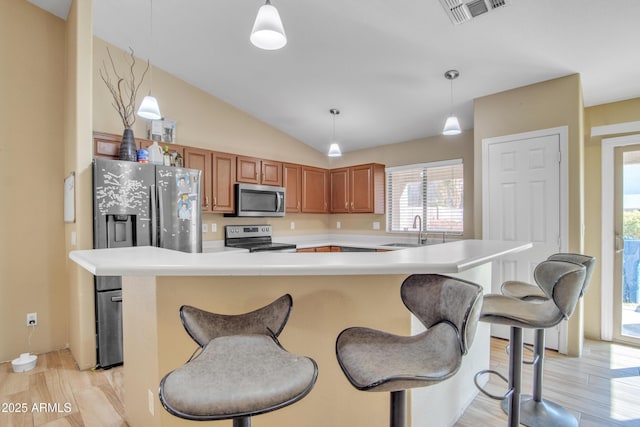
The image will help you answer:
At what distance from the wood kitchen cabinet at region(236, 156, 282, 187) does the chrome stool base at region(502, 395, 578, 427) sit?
11.2 ft

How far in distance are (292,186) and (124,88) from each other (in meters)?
2.30

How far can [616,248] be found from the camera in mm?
3180

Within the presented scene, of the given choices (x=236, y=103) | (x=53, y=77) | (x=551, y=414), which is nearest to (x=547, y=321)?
(x=551, y=414)

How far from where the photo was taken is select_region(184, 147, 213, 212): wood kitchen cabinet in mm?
3557

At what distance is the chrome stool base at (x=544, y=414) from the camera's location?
190 centimetres

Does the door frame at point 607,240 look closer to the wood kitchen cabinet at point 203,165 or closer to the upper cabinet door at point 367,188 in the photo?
the upper cabinet door at point 367,188

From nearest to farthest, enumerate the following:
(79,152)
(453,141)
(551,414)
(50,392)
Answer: (551,414), (50,392), (79,152), (453,141)

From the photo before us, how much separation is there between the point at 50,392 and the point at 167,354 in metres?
1.65

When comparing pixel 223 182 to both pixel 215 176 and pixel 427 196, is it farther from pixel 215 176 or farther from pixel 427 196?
pixel 427 196

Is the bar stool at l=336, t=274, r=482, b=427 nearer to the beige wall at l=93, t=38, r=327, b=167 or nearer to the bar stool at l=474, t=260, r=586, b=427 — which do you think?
the bar stool at l=474, t=260, r=586, b=427

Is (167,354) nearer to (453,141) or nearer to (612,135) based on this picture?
(453,141)

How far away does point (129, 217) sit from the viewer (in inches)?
108

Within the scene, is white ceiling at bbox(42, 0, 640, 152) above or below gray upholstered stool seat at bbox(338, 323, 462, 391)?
above


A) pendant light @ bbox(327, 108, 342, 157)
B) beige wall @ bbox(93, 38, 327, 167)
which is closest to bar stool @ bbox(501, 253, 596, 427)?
pendant light @ bbox(327, 108, 342, 157)
